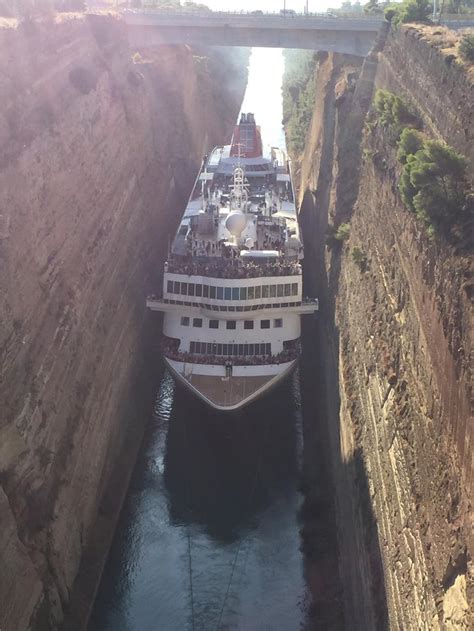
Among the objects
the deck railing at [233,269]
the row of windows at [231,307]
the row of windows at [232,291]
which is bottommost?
the row of windows at [231,307]

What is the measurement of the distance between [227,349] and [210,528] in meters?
8.77

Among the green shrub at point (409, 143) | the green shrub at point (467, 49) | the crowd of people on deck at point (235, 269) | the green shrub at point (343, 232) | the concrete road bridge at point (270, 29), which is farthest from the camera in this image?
the concrete road bridge at point (270, 29)

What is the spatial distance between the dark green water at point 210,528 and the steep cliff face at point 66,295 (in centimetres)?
157

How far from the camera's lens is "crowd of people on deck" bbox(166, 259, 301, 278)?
104 feet

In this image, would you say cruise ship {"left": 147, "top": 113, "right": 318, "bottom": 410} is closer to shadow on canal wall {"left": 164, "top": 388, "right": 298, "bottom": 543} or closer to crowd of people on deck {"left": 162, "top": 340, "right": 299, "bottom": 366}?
crowd of people on deck {"left": 162, "top": 340, "right": 299, "bottom": 366}

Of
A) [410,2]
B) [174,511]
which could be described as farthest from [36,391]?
[410,2]

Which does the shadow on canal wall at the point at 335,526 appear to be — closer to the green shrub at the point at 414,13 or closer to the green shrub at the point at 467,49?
the green shrub at the point at 467,49

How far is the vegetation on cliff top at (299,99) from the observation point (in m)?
69.7

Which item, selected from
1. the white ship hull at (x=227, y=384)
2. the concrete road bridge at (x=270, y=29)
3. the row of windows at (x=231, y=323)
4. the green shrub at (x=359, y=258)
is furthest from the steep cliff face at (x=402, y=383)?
the concrete road bridge at (x=270, y=29)

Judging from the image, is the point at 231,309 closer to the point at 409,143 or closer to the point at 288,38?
the point at 409,143

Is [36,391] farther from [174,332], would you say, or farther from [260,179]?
[260,179]

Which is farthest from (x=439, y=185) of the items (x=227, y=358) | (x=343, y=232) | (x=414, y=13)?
(x=414, y=13)

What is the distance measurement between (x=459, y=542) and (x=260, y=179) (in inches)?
1360

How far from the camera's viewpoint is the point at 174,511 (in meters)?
28.3
